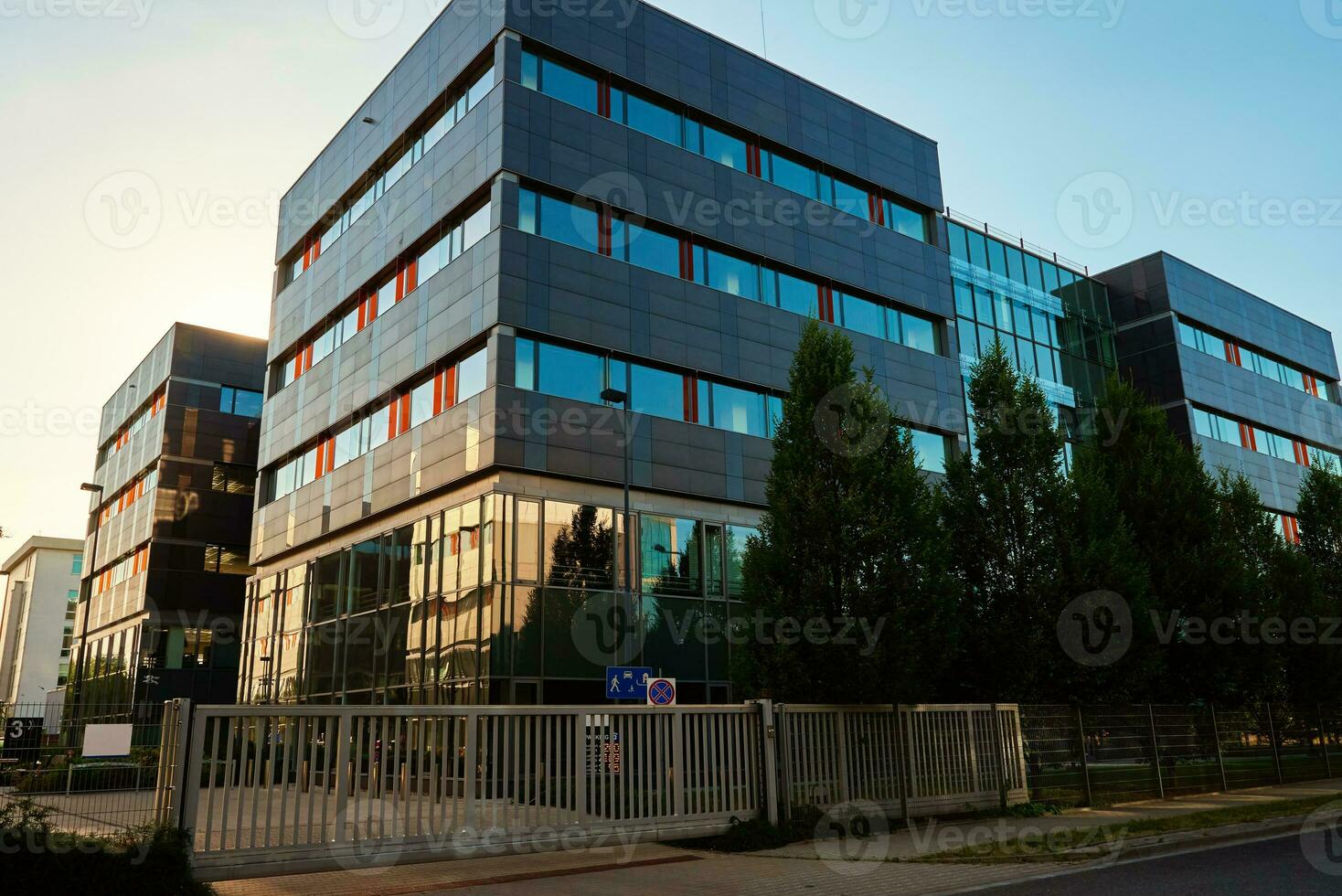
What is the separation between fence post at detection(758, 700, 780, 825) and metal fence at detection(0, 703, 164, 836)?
28.0ft

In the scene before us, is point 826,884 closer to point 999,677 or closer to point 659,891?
point 659,891

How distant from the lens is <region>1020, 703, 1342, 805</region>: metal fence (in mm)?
19125

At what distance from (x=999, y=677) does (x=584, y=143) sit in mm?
18328

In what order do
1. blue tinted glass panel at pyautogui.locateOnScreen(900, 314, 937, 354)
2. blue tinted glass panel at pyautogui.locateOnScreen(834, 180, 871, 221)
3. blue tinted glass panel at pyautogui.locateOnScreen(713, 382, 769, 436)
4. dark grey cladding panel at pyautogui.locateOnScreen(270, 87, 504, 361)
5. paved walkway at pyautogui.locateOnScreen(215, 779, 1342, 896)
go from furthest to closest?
blue tinted glass panel at pyautogui.locateOnScreen(900, 314, 937, 354), blue tinted glass panel at pyautogui.locateOnScreen(834, 180, 871, 221), blue tinted glass panel at pyautogui.locateOnScreen(713, 382, 769, 436), dark grey cladding panel at pyautogui.locateOnScreen(270, 87, 504, 361), paved walkway at pyautogui.locateOnScreen(215, 779, 1342, 896)

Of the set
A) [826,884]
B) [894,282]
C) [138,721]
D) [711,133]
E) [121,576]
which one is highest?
[711,133]

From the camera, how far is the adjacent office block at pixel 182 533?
49.0 metres

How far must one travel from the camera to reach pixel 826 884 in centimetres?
1144

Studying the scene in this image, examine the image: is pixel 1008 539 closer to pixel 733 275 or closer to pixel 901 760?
pixel 901 760

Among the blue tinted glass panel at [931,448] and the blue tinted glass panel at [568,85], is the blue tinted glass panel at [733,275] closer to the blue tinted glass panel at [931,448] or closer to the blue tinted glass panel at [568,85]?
the blue tinted glass panel at [568,85]

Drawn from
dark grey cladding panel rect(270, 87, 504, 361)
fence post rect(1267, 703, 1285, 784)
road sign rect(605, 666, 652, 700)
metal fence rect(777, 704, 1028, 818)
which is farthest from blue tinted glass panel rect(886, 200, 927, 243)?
metal fence rect(777, 704, 1028, 818)

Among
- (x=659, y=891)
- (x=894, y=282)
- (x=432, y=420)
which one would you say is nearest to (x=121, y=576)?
(x=432, y=420)

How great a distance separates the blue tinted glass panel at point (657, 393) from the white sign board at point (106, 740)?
17992 millimetres

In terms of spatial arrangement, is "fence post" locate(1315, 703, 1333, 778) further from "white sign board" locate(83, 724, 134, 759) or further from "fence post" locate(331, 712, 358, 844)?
"white sign board" locate(83, 724, 134, 759)
